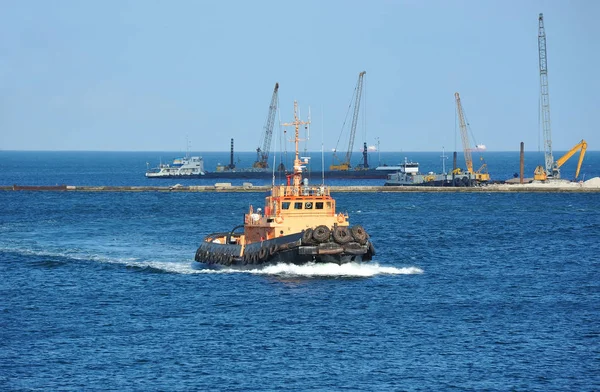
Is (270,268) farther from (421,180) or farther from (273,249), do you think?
(421,180)

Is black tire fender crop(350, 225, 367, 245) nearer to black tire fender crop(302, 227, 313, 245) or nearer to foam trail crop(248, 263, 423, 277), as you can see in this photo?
foam trail crop(248, 263, 423, 277)

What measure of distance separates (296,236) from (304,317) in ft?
36.9

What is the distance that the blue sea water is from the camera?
41.0 meters

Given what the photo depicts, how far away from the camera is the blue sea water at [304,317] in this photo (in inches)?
1614

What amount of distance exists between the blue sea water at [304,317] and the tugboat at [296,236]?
1166mm

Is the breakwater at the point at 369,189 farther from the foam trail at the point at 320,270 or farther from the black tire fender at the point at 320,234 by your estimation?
the black tire fender at the point at 320,234

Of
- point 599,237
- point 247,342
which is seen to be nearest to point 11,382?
point 247,342

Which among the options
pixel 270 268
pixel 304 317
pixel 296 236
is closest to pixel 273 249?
pixel 270 268

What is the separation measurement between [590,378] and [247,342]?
14.8 m

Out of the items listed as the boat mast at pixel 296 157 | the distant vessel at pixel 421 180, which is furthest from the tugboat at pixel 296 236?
the distant vessel at pixel 421 180

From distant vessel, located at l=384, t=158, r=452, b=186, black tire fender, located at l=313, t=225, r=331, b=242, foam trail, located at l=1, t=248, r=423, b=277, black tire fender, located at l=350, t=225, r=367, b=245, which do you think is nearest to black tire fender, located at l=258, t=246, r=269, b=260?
foam trail, located at l=1, t=248, r=423, b=277

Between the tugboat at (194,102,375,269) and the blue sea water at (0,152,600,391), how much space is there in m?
1.17

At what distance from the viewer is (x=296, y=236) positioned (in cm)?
6197

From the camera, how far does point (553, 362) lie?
4266cm
